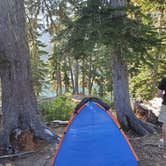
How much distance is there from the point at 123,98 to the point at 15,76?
294 centimetres

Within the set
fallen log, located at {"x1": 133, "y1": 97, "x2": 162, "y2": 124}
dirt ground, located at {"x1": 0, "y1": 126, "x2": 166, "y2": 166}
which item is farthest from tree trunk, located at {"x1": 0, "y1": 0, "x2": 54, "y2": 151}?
fallen log, located at {"x1": 133, "y1": 97, "x2": 162, "y2": 124}

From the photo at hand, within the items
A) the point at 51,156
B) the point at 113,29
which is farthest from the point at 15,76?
the point at 113,29

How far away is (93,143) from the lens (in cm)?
433

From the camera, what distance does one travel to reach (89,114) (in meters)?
4.38

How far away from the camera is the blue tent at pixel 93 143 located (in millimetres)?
4297

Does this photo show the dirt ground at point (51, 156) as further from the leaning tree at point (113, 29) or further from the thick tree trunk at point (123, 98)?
the leaning tree at point (113, 29)

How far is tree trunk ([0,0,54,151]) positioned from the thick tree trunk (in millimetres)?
2190

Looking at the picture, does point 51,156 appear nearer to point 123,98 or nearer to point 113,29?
point 123,98

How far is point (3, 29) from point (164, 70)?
35.2 ft

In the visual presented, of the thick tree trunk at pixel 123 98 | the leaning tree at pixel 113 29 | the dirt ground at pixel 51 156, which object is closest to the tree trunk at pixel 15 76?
the dirt ground at pixel 51 156

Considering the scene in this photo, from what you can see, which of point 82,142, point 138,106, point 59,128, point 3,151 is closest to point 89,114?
point 82,142

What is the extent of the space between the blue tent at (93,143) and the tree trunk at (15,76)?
4.37 feet

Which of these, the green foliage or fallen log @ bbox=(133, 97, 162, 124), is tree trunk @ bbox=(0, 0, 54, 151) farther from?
fallen log @ bbox=(133, 97, 162, 124)

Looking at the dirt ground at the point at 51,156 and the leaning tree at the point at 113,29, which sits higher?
the leaning tree at the point at 113,29
